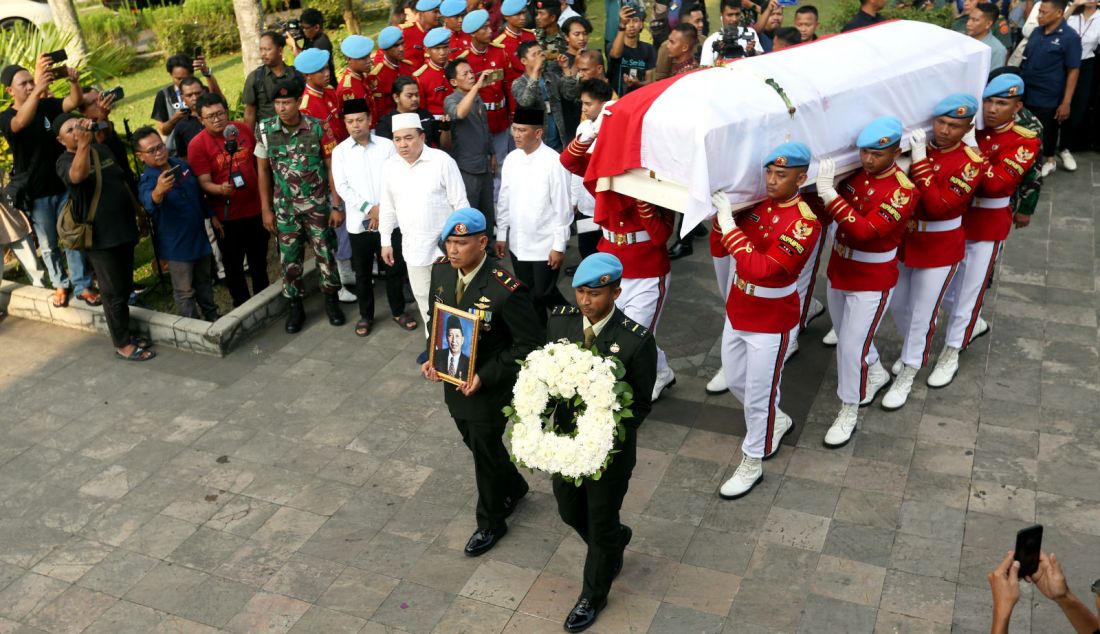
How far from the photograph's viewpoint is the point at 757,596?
4648mm

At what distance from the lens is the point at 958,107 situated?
17.9 ft

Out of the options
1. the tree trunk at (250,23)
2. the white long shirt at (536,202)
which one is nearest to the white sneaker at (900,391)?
the white long shirt at (536,202)

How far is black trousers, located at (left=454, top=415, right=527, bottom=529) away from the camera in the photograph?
486cm

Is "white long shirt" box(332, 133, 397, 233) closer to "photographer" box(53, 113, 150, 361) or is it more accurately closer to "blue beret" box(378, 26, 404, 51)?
"photographer" box(53, 113, 150, 361)

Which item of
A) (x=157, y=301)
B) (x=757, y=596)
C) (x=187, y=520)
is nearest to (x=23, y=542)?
(x=187, y=520)

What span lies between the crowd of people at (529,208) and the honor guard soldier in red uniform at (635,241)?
0.04ft

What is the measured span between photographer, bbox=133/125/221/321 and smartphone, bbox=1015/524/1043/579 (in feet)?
19.1

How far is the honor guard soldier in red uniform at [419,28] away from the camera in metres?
9.25

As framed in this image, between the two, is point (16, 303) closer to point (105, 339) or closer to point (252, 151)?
point (105, 339)

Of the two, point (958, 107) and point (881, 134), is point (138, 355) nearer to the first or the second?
point (881, 134)

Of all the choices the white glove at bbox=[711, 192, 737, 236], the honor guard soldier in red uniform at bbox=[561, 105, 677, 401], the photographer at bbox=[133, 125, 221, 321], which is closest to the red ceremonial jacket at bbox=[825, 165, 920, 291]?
the white glove at bbox=[711, 192, 737, 236]

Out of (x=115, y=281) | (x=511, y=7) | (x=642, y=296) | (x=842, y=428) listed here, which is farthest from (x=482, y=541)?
(x=511, y=7)

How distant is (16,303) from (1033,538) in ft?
24.4

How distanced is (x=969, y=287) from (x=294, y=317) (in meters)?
4.66
